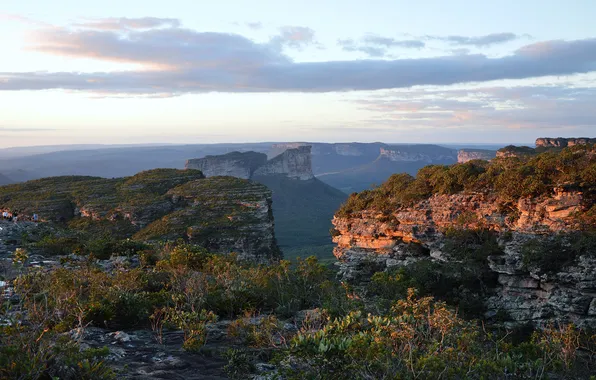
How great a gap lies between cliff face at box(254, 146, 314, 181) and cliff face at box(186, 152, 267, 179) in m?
5.15

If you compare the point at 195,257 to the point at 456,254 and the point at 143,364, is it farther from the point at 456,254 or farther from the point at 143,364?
the point at 456,254

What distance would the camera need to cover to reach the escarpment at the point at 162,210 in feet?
150

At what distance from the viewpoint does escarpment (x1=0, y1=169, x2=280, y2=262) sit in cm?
4572

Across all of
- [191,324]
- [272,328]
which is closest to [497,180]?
[272,328]

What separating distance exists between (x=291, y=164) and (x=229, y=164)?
28.4 m

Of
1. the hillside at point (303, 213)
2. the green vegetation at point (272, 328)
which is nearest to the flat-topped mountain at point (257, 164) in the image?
the hillside at point (303, 213)

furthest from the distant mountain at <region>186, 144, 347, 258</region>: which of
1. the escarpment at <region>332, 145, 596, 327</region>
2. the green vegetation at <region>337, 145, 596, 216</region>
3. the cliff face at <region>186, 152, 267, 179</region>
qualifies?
the escarpment at <region>332, 145, 596, 327</region>

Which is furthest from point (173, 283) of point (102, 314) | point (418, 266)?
point (418, 266)

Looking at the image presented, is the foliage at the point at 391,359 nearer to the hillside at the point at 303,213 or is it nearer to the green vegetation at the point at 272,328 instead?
the green vegetation at the point at 272,328

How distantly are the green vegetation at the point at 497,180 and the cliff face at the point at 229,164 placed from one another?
10918cm

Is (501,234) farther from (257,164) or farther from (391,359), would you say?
(257,164)

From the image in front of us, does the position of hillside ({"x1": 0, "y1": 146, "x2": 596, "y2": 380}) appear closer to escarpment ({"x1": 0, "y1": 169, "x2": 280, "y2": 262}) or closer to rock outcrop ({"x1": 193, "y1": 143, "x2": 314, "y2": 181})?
escarpment ({"x1": 0, "y1": 169, "x2": 280, "y2": 262})

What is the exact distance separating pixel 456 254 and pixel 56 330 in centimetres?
2269

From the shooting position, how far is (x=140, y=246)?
22484 mm
